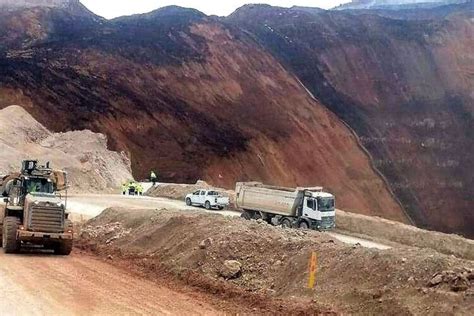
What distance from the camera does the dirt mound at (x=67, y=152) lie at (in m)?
46.5

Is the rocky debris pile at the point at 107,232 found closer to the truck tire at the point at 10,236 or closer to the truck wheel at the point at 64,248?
the truck wheel at the point at 64,248

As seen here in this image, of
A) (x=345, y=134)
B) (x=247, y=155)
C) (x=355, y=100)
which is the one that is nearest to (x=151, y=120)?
(x=247, y=155)

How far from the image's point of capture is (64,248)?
1997cm

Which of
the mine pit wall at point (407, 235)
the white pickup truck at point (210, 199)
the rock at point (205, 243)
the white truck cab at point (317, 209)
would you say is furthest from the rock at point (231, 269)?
the white pickup truck at point (210, 199)

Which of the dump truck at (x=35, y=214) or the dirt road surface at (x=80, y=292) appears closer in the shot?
the dirt road surface at (x=80, y=292)

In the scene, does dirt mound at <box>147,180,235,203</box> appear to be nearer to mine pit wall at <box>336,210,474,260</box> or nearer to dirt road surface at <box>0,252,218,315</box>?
mine pit wall at <box>336,210,474,260</box>

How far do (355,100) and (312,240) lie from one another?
6447 centimetres

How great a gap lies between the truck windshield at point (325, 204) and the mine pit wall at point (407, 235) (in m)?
2.86

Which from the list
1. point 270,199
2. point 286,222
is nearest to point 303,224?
point 286,222

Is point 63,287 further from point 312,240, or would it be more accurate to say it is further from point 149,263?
point 312,240

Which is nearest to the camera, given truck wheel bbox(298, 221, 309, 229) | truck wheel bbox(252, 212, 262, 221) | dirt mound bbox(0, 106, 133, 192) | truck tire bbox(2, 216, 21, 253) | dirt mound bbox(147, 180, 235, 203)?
truck tire bbox(2, 216, 21, 253)

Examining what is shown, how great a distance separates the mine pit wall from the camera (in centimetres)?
3222

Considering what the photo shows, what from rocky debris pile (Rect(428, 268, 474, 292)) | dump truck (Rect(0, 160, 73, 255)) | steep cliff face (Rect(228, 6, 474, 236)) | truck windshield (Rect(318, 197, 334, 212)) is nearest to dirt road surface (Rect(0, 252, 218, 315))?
dump truck (Rect(0, 160, 73, 255))

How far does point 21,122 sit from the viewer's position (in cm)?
5144
